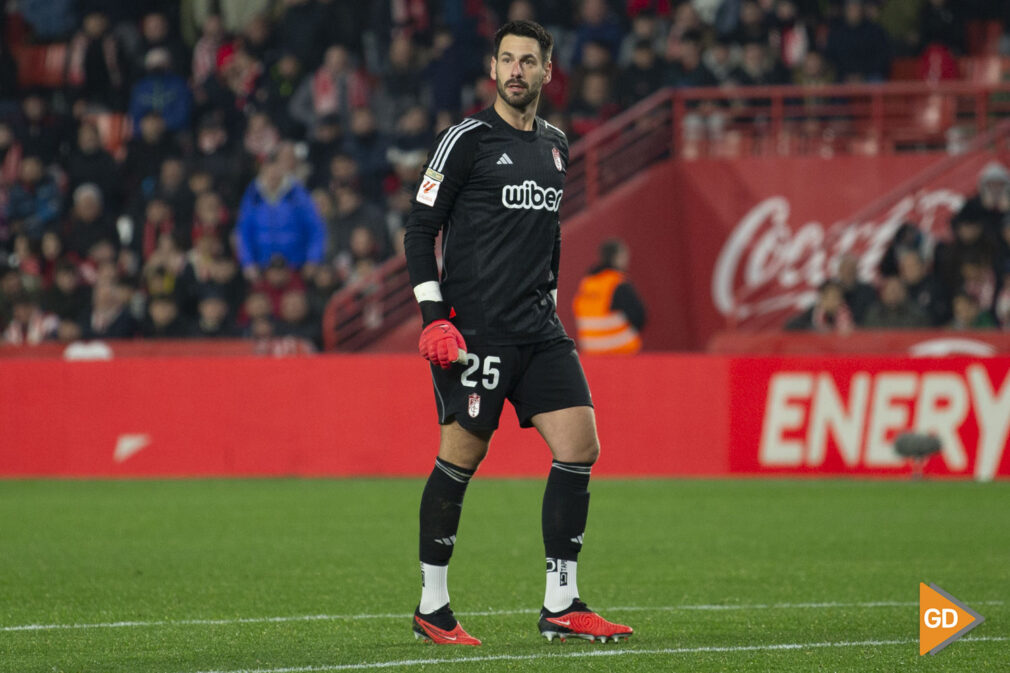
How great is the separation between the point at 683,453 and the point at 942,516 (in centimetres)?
345

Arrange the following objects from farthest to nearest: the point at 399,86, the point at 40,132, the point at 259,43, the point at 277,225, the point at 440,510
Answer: the point at 40,132 < the point at 259,43 < the point at 399,86 < the point at 277,225 < the point at 440,510

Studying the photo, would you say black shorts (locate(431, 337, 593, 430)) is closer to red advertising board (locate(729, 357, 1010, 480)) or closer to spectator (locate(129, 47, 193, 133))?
red advertising board (locate(729, 357, 1010, 480))

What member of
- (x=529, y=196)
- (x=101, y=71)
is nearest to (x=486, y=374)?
(x=529, y=196)

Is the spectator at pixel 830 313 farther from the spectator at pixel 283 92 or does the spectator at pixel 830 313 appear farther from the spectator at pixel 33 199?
the spectator at pixel 33 199

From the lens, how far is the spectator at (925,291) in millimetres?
15242

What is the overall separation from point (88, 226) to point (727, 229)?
7091mm

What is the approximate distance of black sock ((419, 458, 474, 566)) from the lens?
5953mm

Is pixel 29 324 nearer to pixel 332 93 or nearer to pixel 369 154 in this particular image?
pixel 369 154

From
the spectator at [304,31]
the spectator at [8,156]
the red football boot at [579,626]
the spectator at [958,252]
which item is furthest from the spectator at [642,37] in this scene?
the red football boot at [579,626]

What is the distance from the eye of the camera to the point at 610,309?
1473cm

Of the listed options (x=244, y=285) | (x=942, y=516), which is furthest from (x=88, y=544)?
(x=244, y=285)

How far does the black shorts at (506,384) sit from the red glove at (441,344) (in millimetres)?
130

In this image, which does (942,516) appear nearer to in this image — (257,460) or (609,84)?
(257,460)

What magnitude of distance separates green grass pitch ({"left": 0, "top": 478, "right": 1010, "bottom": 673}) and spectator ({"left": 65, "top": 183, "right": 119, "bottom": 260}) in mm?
5048
